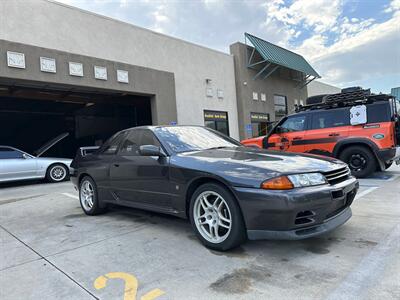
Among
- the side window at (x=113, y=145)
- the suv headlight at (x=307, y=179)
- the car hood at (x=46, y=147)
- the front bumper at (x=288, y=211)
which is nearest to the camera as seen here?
the front bumper at (x=288, y=211)

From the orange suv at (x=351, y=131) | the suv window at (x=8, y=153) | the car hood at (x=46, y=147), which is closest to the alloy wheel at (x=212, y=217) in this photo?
the orange suv at (x=351, y=131)

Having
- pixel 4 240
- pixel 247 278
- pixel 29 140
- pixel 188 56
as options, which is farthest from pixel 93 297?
pixel 29 140

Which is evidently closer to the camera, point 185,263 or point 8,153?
point 185,263

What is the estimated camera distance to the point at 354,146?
7.60 m

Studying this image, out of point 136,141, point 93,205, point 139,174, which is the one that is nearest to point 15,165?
point 93,205

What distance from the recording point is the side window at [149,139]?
4248 millimetres

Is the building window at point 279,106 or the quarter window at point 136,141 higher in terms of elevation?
the building window at point 279,106

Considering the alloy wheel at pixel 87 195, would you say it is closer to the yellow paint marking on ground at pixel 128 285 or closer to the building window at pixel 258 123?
the yellow paint marking on ground at pixel 128 285

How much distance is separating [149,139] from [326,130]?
538 cm

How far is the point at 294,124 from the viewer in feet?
28.4

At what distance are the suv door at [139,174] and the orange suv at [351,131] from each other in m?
5.15

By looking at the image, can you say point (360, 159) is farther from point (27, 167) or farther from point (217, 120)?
point (217, 120)

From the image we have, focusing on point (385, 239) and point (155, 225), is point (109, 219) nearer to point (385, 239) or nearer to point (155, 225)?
point (155, 225)

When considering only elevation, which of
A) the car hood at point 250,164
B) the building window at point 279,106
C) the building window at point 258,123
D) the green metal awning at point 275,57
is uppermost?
the green metal awning at point 275,57
